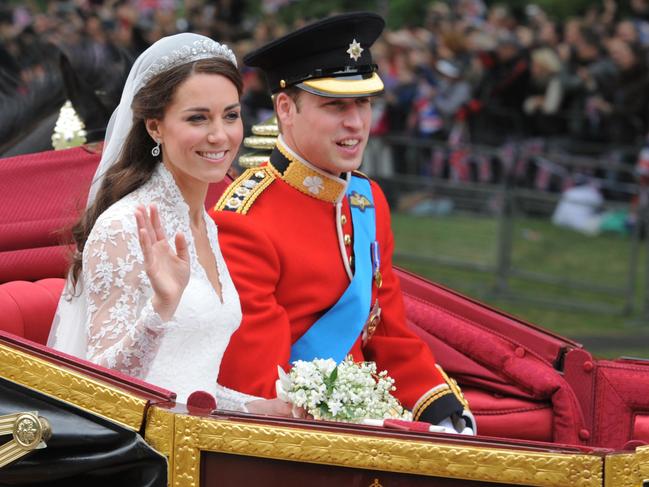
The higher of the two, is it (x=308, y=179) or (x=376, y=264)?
(x=308, y=179)

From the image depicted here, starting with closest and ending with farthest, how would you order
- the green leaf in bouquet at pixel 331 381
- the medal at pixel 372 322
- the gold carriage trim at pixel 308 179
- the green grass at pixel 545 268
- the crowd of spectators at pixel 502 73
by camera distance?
the green leaf in bouquet at pixel 331 381, the gold carriage trim at pixel 308 179, the medal at pixel 372 322, the green grass at pixel 545 268, the crowd of spectators at pixel 502 73

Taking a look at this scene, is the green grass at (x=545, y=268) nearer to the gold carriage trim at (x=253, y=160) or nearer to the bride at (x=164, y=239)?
the gold carriage trim at (x=253, y=160)

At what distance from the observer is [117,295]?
2.83m

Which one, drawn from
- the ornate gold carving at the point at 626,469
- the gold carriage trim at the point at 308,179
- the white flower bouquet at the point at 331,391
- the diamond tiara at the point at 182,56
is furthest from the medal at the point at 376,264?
the ornate gold carving at the point at 626,469

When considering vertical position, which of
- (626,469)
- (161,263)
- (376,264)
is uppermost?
(376,264)

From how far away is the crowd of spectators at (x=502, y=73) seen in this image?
10.7m

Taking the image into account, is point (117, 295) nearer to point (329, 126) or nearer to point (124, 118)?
point (124, 118)

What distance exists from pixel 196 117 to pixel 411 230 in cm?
642

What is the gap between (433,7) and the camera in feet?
44.1

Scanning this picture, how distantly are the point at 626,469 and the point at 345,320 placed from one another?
109 centimetres

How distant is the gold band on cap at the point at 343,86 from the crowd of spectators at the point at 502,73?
270 inches

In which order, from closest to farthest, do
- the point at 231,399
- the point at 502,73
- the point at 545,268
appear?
the point at 231,399 → the point at 545,268 → the point at 502,73

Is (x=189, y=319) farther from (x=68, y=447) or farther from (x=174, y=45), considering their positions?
(x=174, y=45)

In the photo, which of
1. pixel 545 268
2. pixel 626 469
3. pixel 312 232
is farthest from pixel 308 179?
pixel 545 268
